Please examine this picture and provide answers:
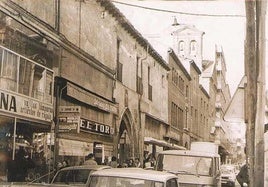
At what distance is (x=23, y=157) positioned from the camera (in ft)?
26.6

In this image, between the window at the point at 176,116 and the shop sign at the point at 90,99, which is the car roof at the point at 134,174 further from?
the window at the point at 176,116

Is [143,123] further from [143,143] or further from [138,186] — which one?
[138,186]

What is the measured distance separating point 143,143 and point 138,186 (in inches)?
423

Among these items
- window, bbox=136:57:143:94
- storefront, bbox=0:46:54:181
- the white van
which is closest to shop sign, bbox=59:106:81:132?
storefront, bbox=0:46:54:181

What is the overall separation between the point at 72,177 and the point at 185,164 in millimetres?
2044

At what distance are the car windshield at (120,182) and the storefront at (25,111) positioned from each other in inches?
94.0

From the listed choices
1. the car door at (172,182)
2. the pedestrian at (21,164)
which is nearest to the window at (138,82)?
the pedestrian at (21,164)

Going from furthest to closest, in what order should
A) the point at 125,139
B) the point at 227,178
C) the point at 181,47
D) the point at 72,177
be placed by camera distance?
the point at 181,47 < the point at 227,178 < the point at 125,139 < the point at 72,177

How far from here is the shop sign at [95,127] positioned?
1011 cm

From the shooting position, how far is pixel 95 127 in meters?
10.9

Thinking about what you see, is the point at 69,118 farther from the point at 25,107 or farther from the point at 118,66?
the point at 118,66

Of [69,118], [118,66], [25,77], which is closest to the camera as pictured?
[25,77]

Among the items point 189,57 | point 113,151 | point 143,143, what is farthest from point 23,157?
point 189,57

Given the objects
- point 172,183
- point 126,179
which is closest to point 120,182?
point 126,179
